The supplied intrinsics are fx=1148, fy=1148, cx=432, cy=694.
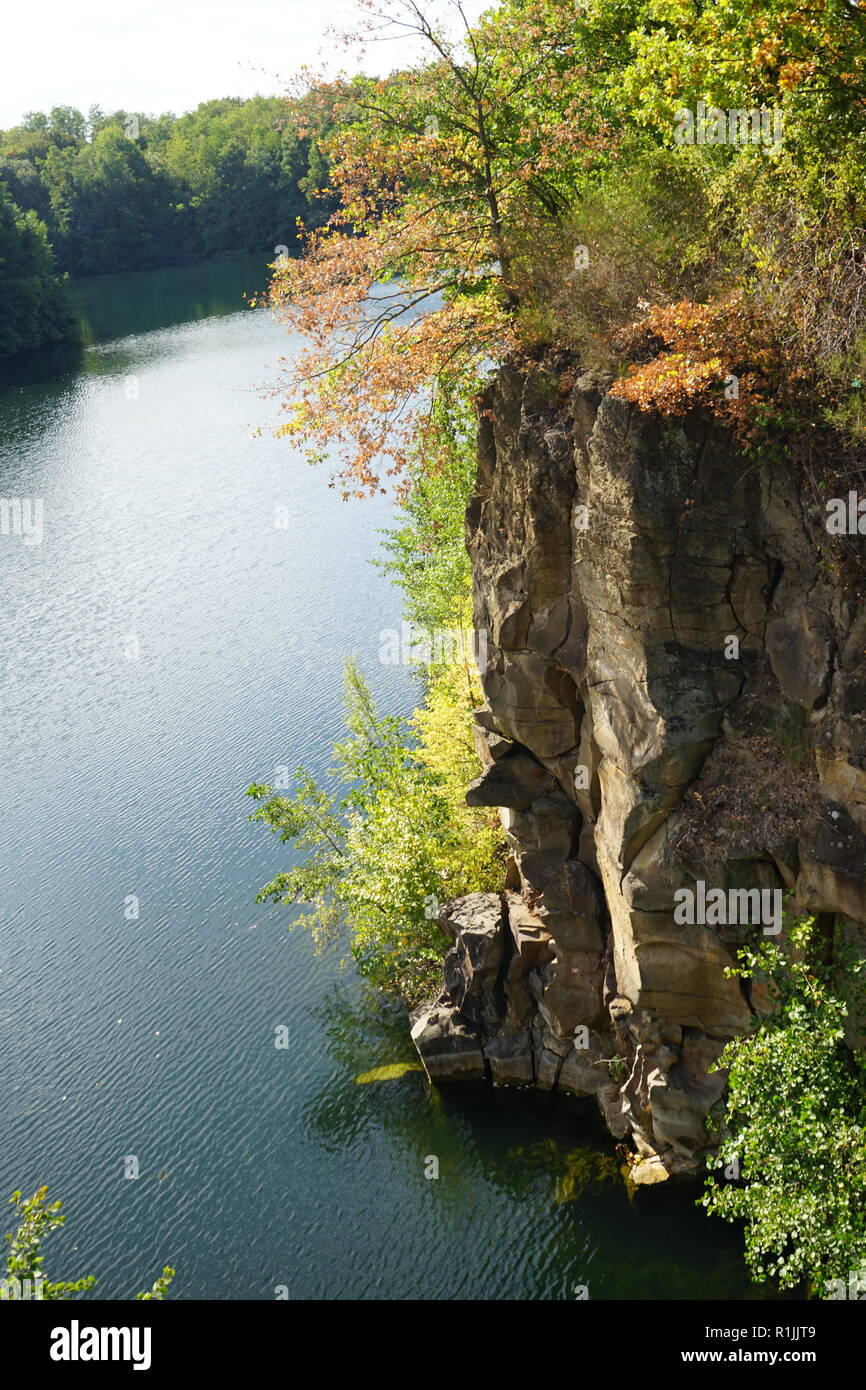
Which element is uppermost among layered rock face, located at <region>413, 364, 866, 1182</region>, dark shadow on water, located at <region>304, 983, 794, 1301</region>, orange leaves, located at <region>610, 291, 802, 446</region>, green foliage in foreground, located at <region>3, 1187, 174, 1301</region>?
orange leaves, located at <region>610, 291, 802, 446</region>

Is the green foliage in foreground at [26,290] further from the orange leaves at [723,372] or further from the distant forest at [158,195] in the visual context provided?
the orange leaves at [723,372]

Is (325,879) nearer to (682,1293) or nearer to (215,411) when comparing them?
(682,1293)

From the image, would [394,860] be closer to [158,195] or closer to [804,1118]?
[804,1118]

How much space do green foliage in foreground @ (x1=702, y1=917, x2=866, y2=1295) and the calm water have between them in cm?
413

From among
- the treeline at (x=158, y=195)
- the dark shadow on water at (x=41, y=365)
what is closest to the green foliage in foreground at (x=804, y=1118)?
the dark shadow on water at (x=41, y=365)

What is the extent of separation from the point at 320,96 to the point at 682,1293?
20.6m

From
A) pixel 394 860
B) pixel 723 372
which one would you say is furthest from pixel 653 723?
pixel 394 860

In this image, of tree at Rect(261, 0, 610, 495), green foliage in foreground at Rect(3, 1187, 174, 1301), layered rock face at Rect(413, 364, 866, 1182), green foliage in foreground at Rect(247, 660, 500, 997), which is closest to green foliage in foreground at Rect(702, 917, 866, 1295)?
layered rock face at Rect(413, 364, 866, 1182)

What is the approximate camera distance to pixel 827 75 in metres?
16.0

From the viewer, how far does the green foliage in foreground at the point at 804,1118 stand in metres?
14.2

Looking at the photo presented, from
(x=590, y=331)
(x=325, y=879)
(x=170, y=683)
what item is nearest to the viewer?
(x=590, y=331)

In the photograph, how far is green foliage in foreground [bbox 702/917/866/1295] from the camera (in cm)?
1416

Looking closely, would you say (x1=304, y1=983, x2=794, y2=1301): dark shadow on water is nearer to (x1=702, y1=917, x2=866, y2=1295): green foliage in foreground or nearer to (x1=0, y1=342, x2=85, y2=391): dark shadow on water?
(x1=702, y1=917, x2=866, y2=1295): green foliage in foreground
